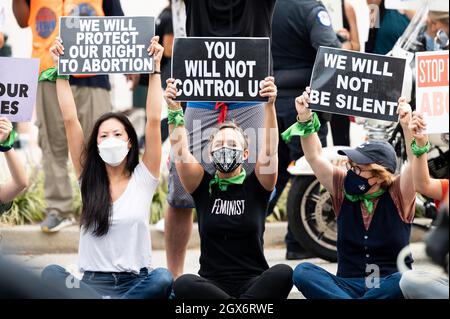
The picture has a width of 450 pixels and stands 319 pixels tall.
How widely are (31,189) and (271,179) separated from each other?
350cm

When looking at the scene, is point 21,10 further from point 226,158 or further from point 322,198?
point 226,158

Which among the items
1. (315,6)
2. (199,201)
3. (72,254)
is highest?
(315,6)

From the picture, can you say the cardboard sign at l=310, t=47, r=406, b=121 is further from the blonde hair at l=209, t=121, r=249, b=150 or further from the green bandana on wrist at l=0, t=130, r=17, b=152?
the green bandana on wrist at l=0, t=130, r=17, b=152

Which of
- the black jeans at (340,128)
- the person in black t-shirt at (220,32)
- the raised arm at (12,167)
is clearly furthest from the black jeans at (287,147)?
the raised arm at (12,167)

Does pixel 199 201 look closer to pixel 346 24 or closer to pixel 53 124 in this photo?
pixel 53 124

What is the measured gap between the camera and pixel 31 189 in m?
8.20

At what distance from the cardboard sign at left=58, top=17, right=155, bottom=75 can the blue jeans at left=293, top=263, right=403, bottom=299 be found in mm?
1430

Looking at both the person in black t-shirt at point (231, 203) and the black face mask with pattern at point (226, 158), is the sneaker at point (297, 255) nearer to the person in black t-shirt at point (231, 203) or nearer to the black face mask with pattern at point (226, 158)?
the person in black t-shirt at point (231, 203)

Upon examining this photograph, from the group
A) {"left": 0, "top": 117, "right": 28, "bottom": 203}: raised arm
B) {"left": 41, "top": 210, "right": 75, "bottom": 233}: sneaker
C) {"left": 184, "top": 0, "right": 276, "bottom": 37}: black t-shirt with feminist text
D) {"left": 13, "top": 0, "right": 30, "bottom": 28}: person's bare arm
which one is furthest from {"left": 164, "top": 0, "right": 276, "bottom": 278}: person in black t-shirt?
{"left": 41, "top": 210, "right": 75, "bottom": 233}: sneaker

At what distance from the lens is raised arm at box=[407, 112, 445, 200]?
4.95 m

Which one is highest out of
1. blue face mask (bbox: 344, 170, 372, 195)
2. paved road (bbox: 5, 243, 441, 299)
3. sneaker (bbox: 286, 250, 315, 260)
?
blue face mask (bbox: 344, 170, 372, 195)

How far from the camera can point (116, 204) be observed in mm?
5230

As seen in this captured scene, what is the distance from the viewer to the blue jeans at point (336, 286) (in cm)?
491

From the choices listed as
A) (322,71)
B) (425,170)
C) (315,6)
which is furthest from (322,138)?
(425,170)
